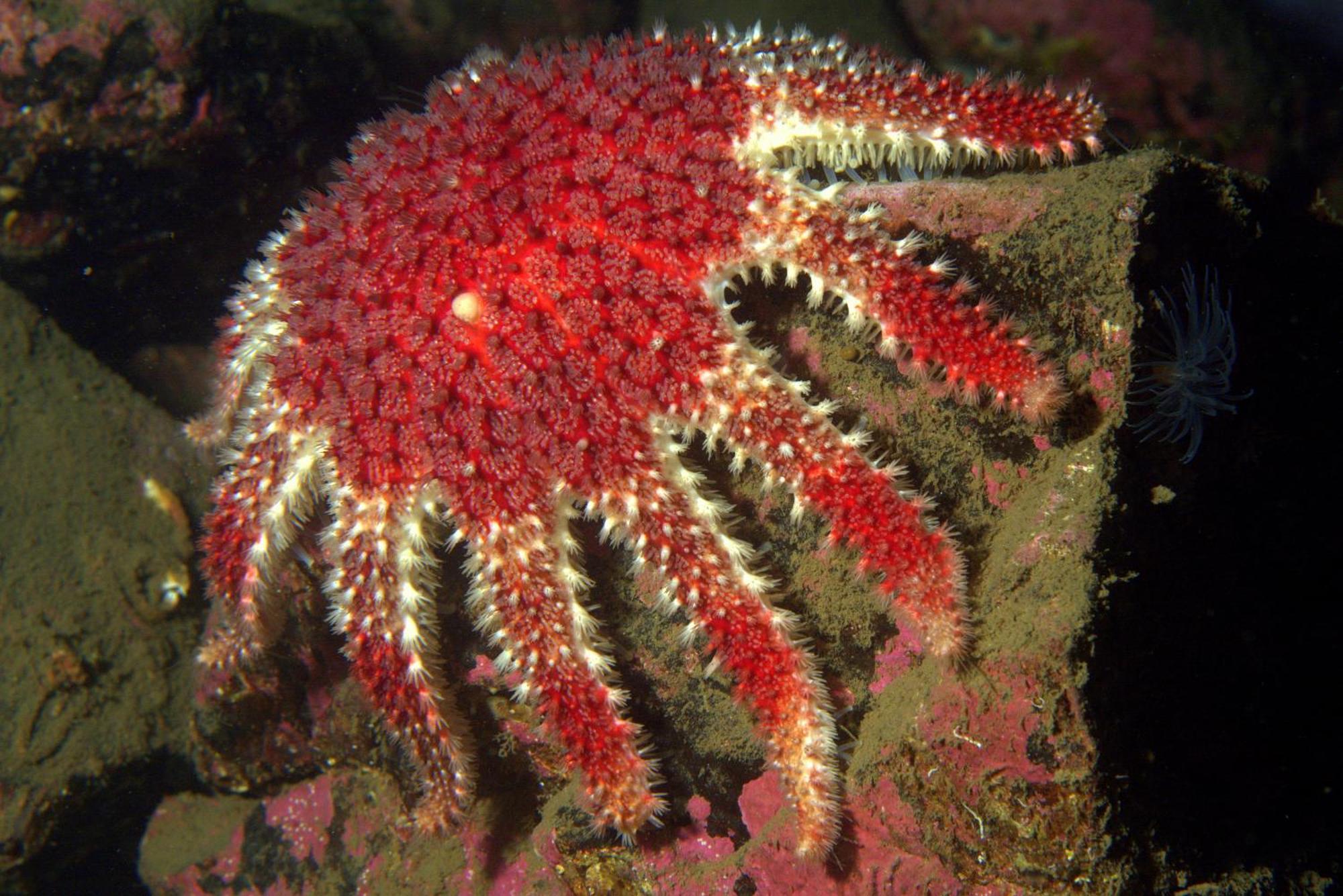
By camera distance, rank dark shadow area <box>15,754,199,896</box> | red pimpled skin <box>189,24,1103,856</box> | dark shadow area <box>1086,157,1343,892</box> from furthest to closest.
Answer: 1. dark shadow area <box>15,754,199,896</box>
2. red pimpled skin <box>189,24,1103,856</box>
3. dark shadow area <box>1086,157,1343,892</box>

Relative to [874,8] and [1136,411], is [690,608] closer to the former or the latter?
[1136,411]

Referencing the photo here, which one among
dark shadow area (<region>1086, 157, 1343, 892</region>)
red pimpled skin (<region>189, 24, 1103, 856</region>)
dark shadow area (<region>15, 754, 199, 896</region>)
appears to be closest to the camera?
dark shadow area (<region>1086, 157, 1343, 892</region>)

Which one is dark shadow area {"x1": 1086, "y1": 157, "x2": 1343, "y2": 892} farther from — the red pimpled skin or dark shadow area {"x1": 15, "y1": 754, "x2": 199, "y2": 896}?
dark shadow area {"x1": 15, "y1": 754, "x2": 199, "y2": 896}

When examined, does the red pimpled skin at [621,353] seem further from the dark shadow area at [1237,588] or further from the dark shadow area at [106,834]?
the dark shadow area at [106,834]

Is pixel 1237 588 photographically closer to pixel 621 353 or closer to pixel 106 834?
pixel 621 353

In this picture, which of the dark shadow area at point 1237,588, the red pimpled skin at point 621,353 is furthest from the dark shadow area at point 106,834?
the dark shadow area at point 1237,588

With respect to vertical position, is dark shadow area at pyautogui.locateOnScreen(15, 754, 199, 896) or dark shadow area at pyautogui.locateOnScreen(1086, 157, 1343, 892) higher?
dark shadow area at pyautogui.locateOnScreen(1086, 157, 1343, 892)

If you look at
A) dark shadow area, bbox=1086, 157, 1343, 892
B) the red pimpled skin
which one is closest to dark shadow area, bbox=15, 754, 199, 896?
the red pimpled skin

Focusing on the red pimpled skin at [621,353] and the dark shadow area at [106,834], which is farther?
the dark shadow area at [106,834]

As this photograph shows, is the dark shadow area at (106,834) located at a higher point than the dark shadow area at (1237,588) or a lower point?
lower
